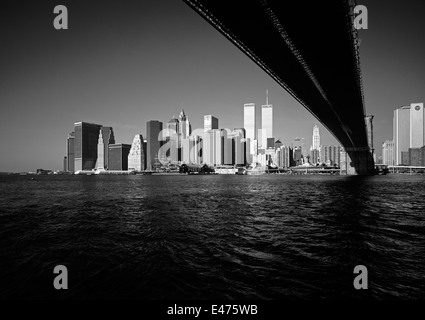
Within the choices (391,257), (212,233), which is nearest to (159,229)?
(212,233)

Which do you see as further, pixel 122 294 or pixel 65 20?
pixel 65 20

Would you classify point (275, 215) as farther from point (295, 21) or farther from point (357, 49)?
point (357, 49)

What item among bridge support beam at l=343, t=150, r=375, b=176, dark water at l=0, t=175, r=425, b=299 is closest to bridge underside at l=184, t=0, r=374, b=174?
dark water at l=0, t=175, r=425, b=299

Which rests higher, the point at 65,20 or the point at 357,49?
the point at 357,49

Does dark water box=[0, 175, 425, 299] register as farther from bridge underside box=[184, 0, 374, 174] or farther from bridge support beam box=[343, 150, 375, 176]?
bridge support beam box=[343, 150, 375, 176]

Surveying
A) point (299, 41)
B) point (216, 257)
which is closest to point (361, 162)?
point (299, 41)

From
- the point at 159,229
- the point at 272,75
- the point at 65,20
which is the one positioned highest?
the point at 272,75
